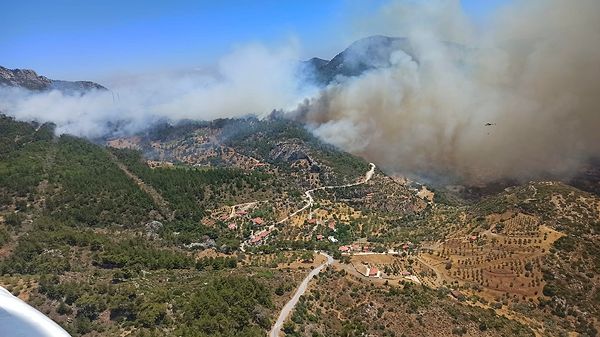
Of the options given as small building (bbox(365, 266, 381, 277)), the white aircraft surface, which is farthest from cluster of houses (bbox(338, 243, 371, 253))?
the white aircraft surface

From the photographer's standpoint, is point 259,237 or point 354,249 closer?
point 354,249

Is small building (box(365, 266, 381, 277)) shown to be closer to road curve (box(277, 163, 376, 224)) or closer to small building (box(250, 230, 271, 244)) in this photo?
small building (box(250, 230, 271, 244))

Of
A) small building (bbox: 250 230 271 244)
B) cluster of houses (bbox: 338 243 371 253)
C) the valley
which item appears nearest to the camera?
the valley

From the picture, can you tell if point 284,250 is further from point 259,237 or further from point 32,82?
point 32,82

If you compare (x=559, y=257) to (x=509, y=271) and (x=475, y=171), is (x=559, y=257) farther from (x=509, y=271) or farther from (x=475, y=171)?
(x=475, y=171)

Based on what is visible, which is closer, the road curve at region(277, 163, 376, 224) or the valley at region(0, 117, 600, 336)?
the valley at region(0, 117, 600, 336)

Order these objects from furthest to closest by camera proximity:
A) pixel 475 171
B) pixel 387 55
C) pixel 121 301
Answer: pixel 387 55 → pixel 475 171 → pixel 121 301

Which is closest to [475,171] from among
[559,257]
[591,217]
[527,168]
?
[527,168]

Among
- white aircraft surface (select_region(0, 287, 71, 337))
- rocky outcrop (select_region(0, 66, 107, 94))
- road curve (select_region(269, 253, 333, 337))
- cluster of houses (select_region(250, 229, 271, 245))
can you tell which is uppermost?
rocky outcrop (select_region(0, 66, 107, 94))

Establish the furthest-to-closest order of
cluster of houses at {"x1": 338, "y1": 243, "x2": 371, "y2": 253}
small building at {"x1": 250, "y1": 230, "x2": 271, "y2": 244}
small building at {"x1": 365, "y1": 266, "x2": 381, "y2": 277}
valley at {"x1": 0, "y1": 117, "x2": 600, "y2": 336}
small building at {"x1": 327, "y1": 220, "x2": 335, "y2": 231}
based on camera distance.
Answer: small building at {"x1": 327, "y1": 220, "x2": 335, "y2": 231} → small building at {"x1": 250, "y1": 230, "x2": 271, "y2": 244} → cluster of houses at {"x1": 338, "y1": 243, "x2": 371, "y2": 253} → small building at {"x1": 365, "y1": 266, "x2": 381, "y2": 277} → valley at {"x1": 0, "y1": 117, "x2": 600, "y2": 336}

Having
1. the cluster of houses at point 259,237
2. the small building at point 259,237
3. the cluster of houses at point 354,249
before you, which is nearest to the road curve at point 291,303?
the cluster of houses at point 354,249

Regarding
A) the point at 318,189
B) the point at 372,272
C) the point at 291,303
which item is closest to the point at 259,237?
the point at 372,272
